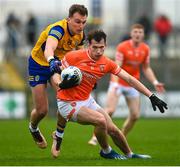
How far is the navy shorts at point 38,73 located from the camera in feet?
48.8

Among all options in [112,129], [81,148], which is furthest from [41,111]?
[112,129]

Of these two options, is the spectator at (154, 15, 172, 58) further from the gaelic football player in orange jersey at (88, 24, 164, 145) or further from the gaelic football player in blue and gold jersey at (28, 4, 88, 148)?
the gaelic football player in blue and gold jersey at (28, 4, 88, 148)

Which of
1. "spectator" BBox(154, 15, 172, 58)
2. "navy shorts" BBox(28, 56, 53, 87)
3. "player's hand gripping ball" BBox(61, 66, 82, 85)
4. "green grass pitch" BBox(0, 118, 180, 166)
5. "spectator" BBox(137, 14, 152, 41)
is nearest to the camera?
"player's hand gripping ball" BBox(61, 66, 82, 85)

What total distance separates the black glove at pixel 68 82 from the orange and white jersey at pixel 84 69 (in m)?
0.30

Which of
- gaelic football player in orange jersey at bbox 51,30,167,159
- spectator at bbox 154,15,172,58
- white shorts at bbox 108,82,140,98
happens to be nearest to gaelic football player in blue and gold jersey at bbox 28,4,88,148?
gaelic football player in orange jersey at bbox 51,30,167,159

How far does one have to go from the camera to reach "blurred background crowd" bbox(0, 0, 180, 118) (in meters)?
31.4

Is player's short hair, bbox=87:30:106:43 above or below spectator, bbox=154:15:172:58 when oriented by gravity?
above

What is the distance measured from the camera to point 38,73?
14.9 m

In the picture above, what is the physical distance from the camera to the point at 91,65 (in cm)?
1308

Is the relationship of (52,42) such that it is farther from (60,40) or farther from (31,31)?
(31,31)

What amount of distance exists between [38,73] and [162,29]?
59.0ft

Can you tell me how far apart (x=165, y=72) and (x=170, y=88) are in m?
1.66

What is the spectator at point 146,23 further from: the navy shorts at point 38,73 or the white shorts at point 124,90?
the navy shorts at point 38,73

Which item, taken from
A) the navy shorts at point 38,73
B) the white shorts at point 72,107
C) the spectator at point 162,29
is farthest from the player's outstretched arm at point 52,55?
the spectator at point 162,29
